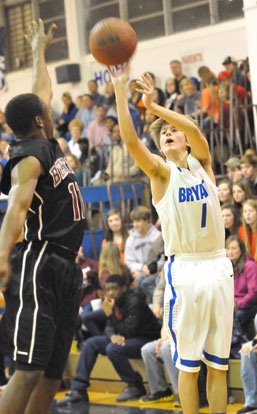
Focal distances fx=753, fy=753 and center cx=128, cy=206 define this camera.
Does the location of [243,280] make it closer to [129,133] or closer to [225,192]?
[225,192]

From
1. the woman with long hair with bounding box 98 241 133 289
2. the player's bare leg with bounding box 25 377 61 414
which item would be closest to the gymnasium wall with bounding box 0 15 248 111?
the woman with long hair with bounding box 98 241 133 289

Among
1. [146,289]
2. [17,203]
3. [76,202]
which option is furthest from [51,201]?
[146,289]

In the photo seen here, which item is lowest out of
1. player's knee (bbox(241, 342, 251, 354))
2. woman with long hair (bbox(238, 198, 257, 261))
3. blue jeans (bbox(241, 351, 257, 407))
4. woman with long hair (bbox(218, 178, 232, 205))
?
blue jeans (bbox(241, 351, 257, 407))

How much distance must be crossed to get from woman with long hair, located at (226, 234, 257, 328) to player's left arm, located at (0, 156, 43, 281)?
126 inches

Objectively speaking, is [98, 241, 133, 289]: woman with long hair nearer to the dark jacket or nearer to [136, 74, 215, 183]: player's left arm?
the dark jacket

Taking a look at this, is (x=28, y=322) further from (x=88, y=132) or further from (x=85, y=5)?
(x=85, y=5)

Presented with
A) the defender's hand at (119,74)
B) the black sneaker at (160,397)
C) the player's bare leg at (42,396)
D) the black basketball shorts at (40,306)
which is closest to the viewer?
the black basketball shorts at (40,306)

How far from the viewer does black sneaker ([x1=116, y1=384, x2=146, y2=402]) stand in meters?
7.17

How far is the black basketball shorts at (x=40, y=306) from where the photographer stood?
393 centimetres

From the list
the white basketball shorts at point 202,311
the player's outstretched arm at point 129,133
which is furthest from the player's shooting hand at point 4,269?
the white basketball shorts at point 202,311

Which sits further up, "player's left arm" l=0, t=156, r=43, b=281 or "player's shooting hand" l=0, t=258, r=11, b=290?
"player's left arm" l=0, t=156, r=43, b=281

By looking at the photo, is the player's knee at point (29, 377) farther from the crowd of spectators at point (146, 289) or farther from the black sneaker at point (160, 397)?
the black sneaker at point (160, 397)

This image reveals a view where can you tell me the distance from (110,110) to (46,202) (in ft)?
31.2

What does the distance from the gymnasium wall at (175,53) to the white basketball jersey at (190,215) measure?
28.3 feet
